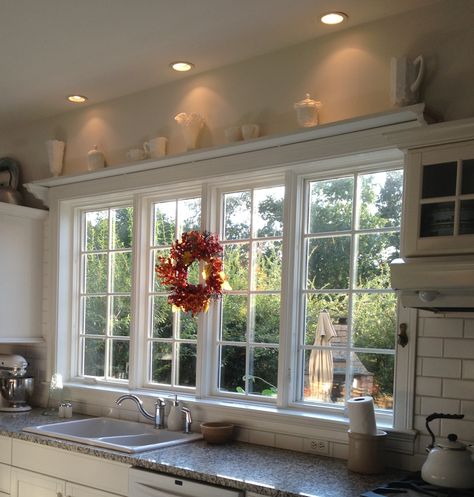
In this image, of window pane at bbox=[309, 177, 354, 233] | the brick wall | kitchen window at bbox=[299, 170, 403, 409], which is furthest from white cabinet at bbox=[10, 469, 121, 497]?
window pane at bbox=[309, 177, 354, 233]

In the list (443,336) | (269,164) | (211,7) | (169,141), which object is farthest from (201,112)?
(443,336)

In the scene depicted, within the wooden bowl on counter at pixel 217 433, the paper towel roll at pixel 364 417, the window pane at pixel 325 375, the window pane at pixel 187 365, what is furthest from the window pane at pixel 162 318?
the paper towel roll at pixel 364 417

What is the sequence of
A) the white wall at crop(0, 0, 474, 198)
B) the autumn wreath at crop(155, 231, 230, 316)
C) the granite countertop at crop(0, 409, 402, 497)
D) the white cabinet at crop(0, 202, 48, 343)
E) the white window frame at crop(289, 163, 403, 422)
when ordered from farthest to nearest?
the white cabinet at crop(0, 202, 48, 343) < the autumn wreath at crop(155, 231, 230, 316) < the white window frame at crop(289, 163, 403, 422) < the white wall at crop(0, 0, 474, 198) < the granite countertop at crop(0, 409, 402, 497)

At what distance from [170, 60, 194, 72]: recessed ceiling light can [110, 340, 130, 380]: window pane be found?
5.73ft

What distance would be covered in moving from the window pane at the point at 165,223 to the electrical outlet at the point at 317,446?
1.51 m

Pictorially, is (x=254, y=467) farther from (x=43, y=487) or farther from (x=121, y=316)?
(x=121, y=316)

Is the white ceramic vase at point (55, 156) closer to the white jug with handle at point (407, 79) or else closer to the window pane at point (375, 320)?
the window pane at point (375, 320)

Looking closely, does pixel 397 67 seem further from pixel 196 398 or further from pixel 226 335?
pixel 196 398

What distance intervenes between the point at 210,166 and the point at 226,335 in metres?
0.96

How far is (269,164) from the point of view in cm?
331

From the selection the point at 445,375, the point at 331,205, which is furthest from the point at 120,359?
the point at 445,375

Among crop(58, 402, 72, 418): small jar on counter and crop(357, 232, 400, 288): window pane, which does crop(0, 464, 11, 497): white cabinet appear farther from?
crop(357, 232, 400, 288): window pane

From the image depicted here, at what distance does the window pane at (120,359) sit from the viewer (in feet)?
13.5

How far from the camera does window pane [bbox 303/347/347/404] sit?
10.2 ft
